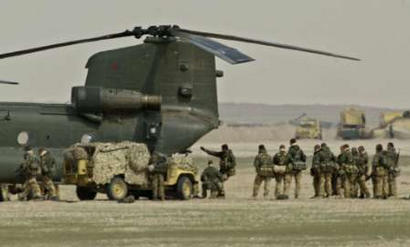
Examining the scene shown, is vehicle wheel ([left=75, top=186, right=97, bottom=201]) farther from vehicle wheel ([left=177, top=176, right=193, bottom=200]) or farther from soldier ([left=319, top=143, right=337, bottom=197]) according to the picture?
soldier ([left=319, top=143, right=337, bottom=197])

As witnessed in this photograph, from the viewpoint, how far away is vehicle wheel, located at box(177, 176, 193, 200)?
24.0 meters

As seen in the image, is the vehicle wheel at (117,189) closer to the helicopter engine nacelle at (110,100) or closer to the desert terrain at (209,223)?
the desert terrain at (209,223)

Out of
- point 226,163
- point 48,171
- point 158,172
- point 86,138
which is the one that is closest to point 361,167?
point 226,163

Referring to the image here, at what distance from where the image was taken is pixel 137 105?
24531 millimetres

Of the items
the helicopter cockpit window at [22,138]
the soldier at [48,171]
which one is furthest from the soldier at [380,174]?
the helicopter cockpit window at [22,138]

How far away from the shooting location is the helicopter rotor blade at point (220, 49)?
797 inches

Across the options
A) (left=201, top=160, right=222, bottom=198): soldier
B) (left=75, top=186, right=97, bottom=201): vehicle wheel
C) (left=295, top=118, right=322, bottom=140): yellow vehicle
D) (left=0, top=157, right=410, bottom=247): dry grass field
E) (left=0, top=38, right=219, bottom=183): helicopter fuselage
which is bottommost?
(left=0, top=157, right=410, bottom=247): dry grass field

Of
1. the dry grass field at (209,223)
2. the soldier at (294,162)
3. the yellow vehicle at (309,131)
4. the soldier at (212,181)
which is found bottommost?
the dry grass field at (209,223)

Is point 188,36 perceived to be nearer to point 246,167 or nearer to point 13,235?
point 13,235

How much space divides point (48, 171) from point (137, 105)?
2656 millimetres

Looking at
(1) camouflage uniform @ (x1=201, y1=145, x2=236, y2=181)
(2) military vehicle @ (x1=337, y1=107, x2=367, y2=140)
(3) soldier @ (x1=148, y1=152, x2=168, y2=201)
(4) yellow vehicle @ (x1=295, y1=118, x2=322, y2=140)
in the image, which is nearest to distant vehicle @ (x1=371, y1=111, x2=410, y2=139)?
(2) military vehicle @ (x1=337, y1=107, x2=367, y2=140)

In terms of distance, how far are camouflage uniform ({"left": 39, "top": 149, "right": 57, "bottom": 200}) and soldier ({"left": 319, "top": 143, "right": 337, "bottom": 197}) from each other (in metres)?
5.99

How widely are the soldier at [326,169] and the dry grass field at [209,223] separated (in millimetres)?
1090

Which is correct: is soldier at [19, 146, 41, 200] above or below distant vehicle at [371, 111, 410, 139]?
below
